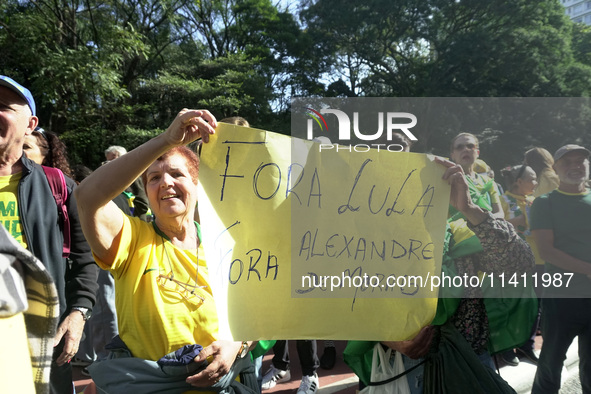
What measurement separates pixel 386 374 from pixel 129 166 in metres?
1.25

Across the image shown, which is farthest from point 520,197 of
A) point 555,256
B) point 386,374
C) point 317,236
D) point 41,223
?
point 41,223

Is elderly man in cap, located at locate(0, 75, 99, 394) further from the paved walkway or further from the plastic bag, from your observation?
the paved walkway

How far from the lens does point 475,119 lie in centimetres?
2453

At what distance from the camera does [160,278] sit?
1557 millimetres

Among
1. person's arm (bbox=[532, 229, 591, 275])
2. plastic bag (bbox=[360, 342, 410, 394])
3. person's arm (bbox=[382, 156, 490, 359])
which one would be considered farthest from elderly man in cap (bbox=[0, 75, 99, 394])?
person's arm (bbox=[532, 229, 591, 275])

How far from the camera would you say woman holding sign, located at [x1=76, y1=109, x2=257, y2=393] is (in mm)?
1424

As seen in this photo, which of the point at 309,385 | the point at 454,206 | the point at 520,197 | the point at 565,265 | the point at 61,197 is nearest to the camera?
the point at 454,206

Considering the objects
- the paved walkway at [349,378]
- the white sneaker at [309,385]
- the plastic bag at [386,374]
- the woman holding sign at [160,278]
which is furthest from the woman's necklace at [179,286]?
the paved walkway at [349,378]

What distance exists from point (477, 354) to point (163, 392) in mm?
1167

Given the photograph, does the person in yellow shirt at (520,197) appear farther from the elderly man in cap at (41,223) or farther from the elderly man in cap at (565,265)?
the elderly man in cap at (41,223)

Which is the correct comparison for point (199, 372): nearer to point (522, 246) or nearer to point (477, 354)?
point (477, 354)

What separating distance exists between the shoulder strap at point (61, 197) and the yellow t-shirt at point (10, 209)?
0.57 feet

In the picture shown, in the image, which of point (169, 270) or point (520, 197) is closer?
point (169, 270)

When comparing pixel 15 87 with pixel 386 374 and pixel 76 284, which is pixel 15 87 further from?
pixel 386 374
